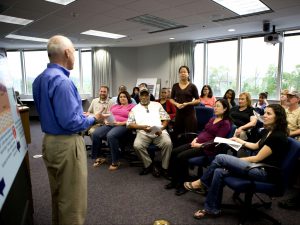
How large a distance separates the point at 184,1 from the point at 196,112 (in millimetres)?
1828

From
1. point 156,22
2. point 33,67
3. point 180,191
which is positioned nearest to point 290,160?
point 180,191

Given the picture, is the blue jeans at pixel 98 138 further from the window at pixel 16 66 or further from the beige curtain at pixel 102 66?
the window at pixel 16 66

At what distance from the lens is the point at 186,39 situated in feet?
24.0

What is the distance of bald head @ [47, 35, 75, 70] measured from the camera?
151cm

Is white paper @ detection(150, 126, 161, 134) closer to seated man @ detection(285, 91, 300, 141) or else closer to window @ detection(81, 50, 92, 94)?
seated man @ detection(285, 91, 300, 141)

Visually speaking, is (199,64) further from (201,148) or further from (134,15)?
(201,148)

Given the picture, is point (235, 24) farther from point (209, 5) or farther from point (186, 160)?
point (186, 160)

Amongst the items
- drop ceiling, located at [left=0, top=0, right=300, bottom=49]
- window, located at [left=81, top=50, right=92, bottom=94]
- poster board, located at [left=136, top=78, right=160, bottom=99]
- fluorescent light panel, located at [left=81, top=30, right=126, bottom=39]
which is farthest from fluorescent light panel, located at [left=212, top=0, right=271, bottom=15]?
window, located at [left=81, top=50, right=92, bottom=94]

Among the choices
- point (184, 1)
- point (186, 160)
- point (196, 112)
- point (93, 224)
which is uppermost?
point (184, 1)

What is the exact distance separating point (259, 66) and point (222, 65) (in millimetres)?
1121

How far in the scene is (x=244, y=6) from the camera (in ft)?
13.8

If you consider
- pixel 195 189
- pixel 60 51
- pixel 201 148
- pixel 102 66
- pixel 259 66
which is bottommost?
pixel 195 189

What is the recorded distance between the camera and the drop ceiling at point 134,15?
12.7 ft

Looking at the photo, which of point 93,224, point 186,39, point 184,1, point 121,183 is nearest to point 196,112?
point 121,183
